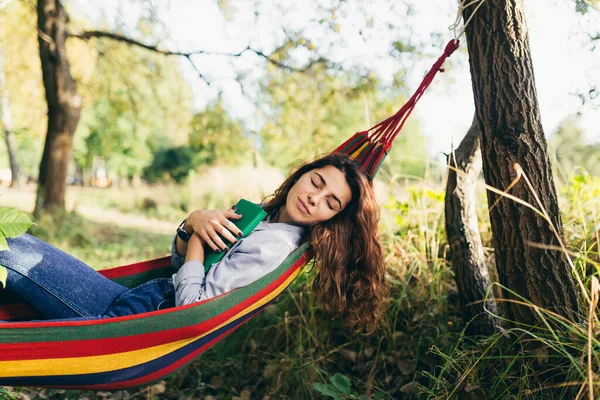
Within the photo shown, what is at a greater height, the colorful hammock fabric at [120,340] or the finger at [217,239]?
the finger at [217,239]

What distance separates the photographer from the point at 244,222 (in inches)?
67.6

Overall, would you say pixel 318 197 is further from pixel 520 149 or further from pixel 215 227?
pixel 520 149

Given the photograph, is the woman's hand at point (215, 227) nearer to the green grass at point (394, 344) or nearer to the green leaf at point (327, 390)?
the green leaf at point (327, 390)

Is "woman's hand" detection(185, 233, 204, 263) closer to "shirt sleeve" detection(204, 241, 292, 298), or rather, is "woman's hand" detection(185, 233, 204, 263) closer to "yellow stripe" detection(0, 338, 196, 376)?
"shirt sleeve" detection(204, 241, 292, 298)

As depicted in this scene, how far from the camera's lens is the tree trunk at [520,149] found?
1482 millimetres

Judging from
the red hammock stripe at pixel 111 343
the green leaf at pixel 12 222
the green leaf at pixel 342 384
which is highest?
the green leaf at pixel 12 222

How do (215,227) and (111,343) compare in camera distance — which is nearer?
(111,343)

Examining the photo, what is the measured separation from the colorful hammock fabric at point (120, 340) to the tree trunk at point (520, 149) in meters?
0.70

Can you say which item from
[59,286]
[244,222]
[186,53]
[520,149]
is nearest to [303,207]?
[244,222]

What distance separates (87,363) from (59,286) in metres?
0.31

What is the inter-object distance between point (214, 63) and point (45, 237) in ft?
7.85

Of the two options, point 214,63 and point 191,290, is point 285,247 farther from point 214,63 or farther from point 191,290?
point 214,63

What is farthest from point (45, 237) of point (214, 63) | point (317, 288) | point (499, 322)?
point (499, 322)

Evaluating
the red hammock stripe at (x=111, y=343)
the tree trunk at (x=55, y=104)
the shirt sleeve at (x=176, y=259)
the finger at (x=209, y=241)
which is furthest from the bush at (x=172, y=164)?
the red hammock stripe at (x=111, y=343)
